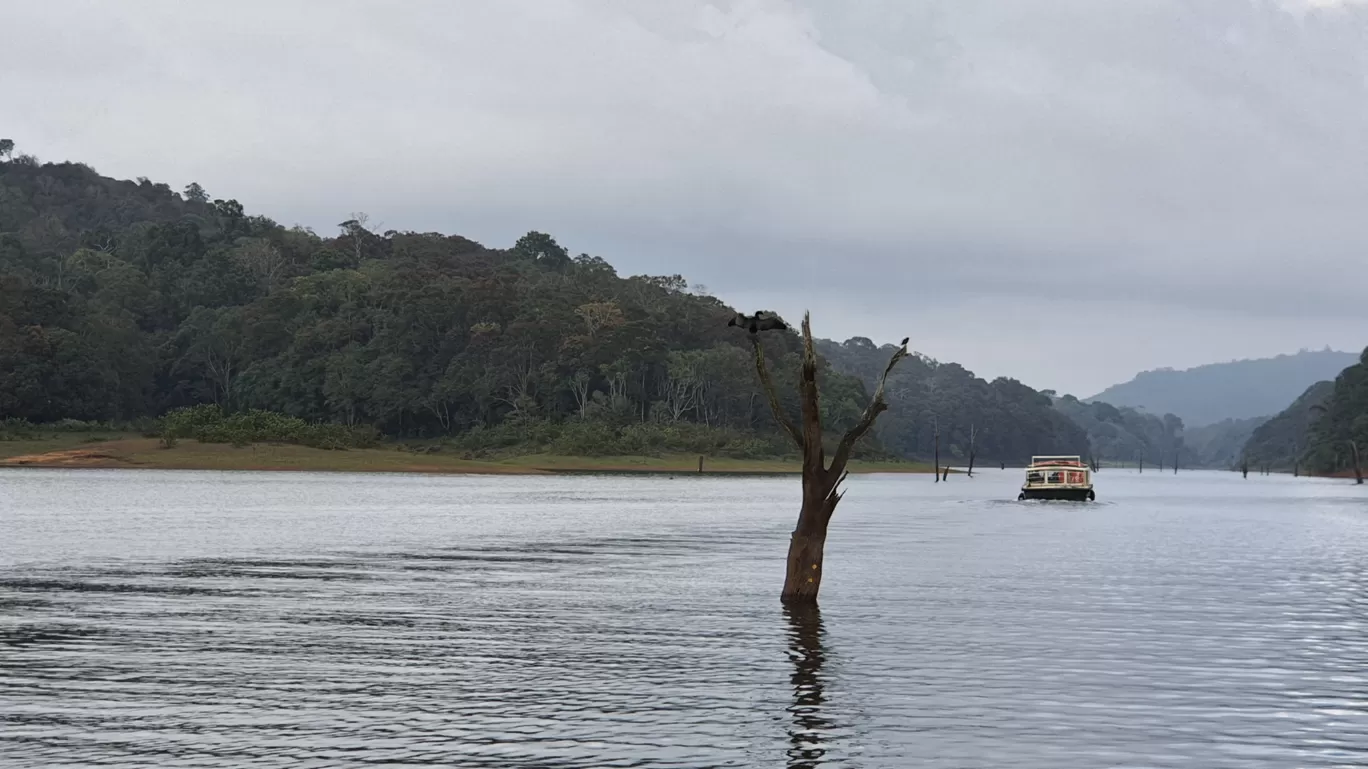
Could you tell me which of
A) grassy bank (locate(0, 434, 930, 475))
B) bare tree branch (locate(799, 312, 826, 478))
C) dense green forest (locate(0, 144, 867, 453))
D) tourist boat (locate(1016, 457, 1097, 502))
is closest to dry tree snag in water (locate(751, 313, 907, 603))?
bare tree branch (locate(799, 312, 826, 478))

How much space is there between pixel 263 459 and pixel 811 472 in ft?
385

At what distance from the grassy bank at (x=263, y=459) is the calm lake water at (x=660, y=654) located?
83751 millimetres

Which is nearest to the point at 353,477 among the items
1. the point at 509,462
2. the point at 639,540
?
the point at 509,462

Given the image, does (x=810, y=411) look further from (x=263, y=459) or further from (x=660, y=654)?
(x=263, y=459)

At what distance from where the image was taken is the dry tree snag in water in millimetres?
26922

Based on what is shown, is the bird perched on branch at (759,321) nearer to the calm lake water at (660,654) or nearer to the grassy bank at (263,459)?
the calm lake water at (660,654)

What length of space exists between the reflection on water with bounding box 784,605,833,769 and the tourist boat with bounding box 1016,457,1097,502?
3229 inches

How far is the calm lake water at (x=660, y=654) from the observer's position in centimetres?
1505

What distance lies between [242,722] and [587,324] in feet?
565

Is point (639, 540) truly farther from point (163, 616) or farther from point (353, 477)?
point (353, 477)

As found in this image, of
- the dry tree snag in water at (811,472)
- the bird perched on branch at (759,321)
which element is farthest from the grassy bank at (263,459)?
the bird perched on branch at (759,321)

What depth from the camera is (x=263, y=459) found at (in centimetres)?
13662

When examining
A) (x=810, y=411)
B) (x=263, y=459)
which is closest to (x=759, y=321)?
(x=810, y=411)

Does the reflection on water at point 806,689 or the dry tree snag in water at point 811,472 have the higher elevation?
the dry tree snag in water at point 811,472
